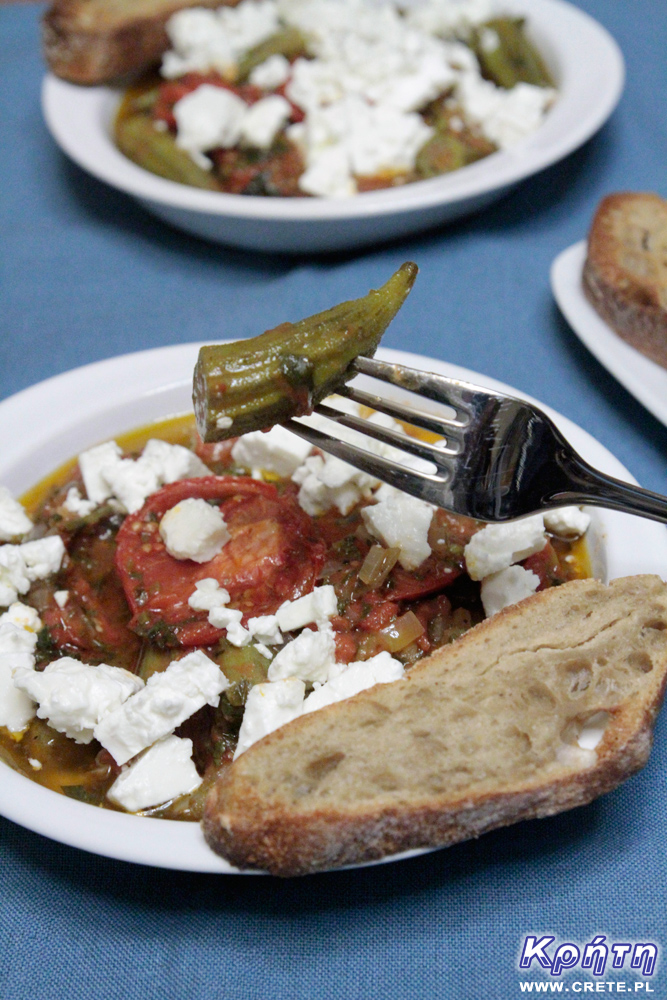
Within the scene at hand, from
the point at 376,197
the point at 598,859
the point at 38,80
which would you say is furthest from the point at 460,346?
the point at 38,80

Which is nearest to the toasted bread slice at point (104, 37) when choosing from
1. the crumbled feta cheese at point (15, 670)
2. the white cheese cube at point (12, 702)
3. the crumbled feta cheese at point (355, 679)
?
the crumbled feta cheese at point (15, 670)

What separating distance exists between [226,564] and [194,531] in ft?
0.43

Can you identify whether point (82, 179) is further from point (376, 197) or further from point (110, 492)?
point (110, 492)

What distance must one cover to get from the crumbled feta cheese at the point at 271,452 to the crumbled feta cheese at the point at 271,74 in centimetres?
269

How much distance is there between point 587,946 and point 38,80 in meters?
5.24

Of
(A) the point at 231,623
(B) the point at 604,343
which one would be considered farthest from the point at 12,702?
(B) the point at 604,343

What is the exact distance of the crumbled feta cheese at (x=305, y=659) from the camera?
7.09 ft

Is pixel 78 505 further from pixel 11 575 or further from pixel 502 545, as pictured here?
pixel 502 545

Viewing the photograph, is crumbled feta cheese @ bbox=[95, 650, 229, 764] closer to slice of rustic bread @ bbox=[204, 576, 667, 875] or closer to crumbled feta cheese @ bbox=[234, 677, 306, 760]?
crumbled feta cheese @ bbox=[234, 677, 306, 760]

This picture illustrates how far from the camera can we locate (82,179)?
4.68m

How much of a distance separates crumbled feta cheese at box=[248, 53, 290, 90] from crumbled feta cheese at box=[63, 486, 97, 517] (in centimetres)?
289

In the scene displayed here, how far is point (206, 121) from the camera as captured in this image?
4.31 meters

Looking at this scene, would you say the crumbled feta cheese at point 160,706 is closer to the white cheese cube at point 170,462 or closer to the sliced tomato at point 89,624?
the sliced tomato at point 89,624

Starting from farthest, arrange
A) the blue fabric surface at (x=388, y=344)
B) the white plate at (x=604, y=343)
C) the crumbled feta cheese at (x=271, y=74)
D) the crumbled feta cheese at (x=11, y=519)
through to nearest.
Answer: the crumbled feta cheese at (x=271, y=74)
the white plate at (x=604, y=343)
the crumbled feta cheese at (x=11, y=519)
the blue fabric surface at (x=388, y=344)
